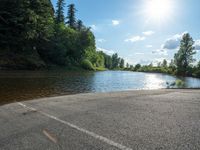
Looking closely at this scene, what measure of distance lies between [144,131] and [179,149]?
4.14 feet

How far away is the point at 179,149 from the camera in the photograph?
4.28m

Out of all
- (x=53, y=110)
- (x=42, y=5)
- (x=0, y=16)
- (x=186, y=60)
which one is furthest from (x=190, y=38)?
(x=53, y=110)

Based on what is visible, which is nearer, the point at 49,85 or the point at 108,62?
the point at 49,85

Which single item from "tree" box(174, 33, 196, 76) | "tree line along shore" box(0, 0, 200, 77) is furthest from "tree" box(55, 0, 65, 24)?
"tree" box(174, 33, 196, 76)

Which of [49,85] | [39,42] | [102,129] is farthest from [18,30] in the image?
[102,129]

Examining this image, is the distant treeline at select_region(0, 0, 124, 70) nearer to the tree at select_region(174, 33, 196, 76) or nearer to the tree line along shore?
the tree line along shore

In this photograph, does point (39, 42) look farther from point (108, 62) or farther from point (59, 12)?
point (108, 62)

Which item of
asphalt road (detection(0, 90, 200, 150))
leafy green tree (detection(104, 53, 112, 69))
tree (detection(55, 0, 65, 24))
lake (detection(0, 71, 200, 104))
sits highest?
tree (detection(55, 0, 65, 24))

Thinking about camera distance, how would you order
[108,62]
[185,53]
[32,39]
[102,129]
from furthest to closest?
[108,62] < [185,53] < [32,39] < [102,129]

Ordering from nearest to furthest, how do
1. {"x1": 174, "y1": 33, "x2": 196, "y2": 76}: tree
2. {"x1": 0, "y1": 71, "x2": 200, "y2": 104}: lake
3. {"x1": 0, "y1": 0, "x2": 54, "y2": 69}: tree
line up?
1. {"x1": 0, "y1": 71, "x2": 200, "y2": 104}: lake
2. {"x1": 0, "y1": 0, "x2": 54, "y2": 69}: tree
3. {"x1": 174, "y1": 33, "x2": 196, "y2": 76}: tree

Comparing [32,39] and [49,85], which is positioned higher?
[32,39]

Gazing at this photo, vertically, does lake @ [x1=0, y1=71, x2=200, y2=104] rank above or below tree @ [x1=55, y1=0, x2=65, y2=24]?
below

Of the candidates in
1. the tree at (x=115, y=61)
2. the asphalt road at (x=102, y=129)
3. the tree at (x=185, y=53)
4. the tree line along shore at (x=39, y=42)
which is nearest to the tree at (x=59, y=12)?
the tree line along shore at (x=39, y=42)

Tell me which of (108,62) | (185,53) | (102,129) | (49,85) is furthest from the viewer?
(108,62)
